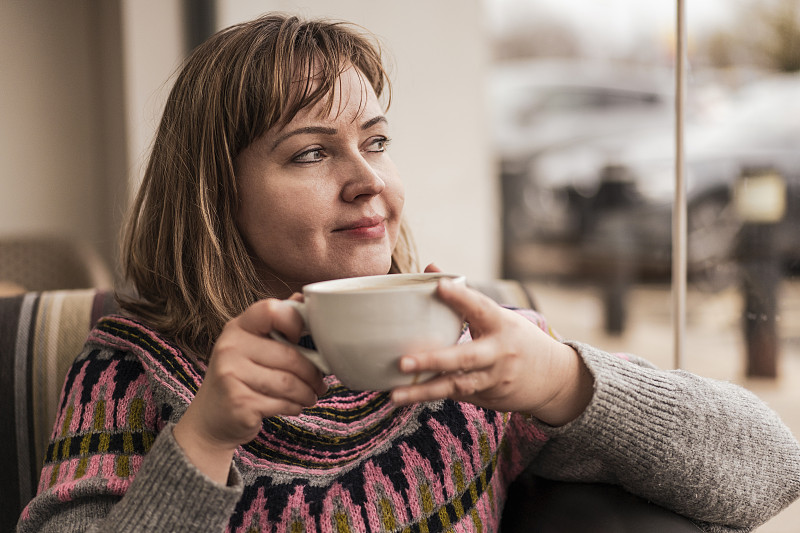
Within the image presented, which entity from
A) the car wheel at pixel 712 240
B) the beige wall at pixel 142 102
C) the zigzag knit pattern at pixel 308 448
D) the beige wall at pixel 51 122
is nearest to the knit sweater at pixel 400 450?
the zigzag knit pattern at pixel 308 448

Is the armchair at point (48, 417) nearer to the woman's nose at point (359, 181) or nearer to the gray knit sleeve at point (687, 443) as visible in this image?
the gray knit sleeve at point (687, 443)

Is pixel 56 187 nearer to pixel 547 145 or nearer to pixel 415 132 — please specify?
pixel 415 132

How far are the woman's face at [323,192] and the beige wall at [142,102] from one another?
1.14 m

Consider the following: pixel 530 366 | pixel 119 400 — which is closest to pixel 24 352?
pixel 119 400

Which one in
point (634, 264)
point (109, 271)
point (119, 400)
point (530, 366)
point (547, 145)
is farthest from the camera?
point (547, 145)

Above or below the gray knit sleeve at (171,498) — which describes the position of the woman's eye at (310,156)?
above

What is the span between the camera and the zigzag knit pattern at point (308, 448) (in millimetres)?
764

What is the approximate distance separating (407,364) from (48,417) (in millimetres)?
759

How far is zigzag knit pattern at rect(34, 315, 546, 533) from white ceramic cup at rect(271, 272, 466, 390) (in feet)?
1.03

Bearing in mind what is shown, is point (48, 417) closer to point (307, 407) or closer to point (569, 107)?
point (307, 407)

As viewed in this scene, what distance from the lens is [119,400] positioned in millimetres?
787

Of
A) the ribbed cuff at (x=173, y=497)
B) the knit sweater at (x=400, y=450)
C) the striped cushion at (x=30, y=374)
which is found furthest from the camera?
the striped cushion at (x=30, y=374)

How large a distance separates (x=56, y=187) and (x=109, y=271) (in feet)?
1.36

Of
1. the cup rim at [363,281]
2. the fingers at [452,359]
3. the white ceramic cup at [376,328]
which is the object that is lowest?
the fingers at [452,359]
